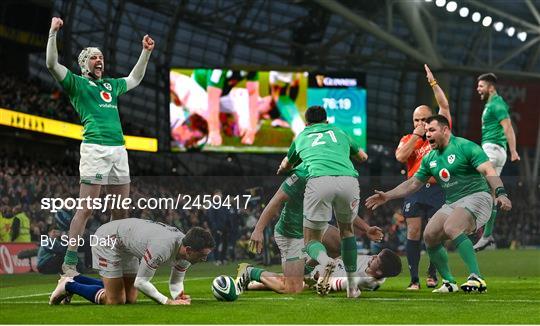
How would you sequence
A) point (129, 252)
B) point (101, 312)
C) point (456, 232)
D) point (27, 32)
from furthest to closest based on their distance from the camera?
1. point (27, 32)
2. point (456, 232)
3. point (129, 252)
4. point (101, 312)

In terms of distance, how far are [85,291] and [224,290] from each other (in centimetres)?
136

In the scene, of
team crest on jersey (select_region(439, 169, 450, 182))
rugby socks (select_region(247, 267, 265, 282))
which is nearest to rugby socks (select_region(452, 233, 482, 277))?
team crest on jersey (select_region(439, 169, 450, 182))

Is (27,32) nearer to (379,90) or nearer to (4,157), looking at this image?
(4,157)

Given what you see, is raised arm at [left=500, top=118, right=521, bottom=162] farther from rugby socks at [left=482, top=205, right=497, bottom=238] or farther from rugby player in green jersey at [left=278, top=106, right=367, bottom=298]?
rugby player in green jersey at [left=278, top=106, right=367, bottom=298]

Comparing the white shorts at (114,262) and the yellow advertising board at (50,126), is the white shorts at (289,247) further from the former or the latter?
the yellow advertising board at (50,126)

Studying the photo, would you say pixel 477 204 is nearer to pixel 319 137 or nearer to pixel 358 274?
pixel 358 274

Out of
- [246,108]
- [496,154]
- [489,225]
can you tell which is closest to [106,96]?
[489,225]

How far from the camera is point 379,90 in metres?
66.6

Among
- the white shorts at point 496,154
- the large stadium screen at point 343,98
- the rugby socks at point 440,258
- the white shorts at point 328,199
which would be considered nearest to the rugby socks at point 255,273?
the white shorts at point 328,199

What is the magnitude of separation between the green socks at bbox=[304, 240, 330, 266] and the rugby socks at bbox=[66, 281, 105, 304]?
206 centimetres

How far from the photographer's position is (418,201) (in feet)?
41.0

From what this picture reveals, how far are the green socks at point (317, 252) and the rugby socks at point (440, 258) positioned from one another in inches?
65.1

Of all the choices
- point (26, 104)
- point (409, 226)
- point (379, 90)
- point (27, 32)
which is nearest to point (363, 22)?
point (26, 104)

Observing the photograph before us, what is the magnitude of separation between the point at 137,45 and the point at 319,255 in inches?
1977
